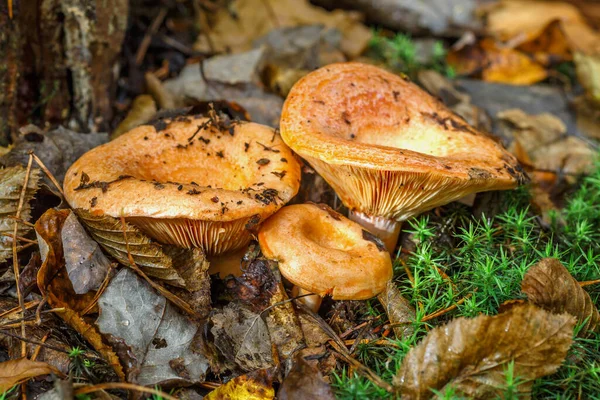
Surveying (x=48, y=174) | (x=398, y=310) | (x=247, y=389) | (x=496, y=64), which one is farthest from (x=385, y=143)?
(x=496, y=64)

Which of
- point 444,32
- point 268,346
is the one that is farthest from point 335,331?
point 444,32

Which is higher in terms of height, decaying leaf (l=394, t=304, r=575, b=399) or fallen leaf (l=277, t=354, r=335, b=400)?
decaying leaf (l=394, t=304, r=575, b=399)

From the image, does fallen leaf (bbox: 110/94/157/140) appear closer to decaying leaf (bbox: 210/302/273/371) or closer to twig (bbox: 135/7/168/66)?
twig (bbox: 135/7/168/66)

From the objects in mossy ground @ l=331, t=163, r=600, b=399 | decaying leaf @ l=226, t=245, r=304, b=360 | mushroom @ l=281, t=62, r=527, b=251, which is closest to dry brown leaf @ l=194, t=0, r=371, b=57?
mushroom @ l=281, t=62, r=527, b=251

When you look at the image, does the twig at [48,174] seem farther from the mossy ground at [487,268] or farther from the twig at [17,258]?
the mossy ground at [487,268]

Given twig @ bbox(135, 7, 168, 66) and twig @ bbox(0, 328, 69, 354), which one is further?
twig @ bbox(135, 7, 168, 66)

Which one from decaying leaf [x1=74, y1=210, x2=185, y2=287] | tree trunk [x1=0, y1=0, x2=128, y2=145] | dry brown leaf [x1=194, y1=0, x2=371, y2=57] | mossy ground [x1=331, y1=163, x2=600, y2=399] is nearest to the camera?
mossy ground [x1=331, y1=163, x2=600, y2=399]

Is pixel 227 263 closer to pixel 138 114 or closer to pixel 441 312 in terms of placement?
pixel 441 312
